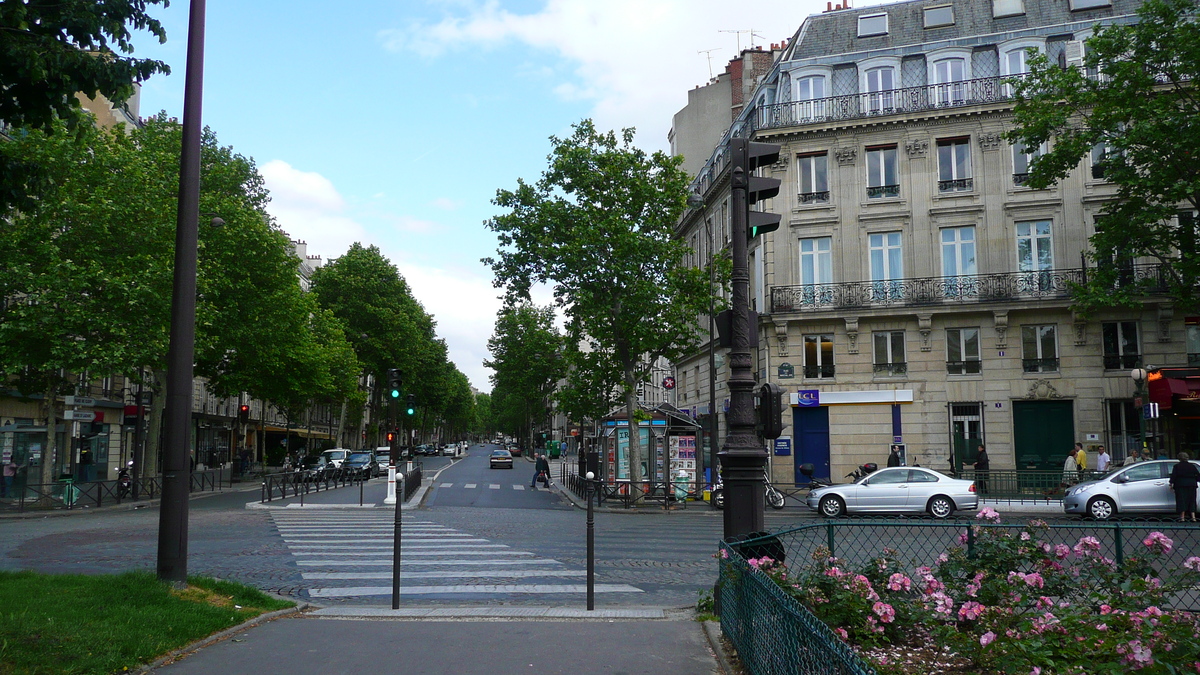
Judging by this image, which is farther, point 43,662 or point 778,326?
point 778,326

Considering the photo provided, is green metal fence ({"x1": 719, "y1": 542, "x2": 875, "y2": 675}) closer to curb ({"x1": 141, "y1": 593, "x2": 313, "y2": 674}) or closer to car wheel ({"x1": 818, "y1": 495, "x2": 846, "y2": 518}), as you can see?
curb ({"x1": 141, "y1": 593, "x2": 313, "y2": 674})

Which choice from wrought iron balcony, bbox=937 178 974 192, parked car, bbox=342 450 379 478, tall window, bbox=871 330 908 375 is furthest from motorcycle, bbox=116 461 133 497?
wrought iron balcony, bbox=937 178 974 192

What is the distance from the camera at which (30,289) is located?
91.5 feet

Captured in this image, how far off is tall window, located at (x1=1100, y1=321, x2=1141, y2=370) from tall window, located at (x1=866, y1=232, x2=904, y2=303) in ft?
23.0

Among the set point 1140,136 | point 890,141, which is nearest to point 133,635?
point 1140,136

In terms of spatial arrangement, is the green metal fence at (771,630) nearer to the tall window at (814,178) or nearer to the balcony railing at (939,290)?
the balcony railing at (939,290)

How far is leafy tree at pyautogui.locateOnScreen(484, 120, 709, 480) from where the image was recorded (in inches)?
1278

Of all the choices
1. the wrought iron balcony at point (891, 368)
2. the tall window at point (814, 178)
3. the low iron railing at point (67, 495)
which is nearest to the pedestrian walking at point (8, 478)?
the low iron railing at point (67, 495)

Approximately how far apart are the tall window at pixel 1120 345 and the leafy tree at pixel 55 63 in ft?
105

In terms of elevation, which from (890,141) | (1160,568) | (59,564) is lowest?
(59,564)

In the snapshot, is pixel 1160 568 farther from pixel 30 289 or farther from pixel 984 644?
pixel 30 289

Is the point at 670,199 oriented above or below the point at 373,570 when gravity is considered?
above

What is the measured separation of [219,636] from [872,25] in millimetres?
35719

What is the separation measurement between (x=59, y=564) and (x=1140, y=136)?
26.6 metres
